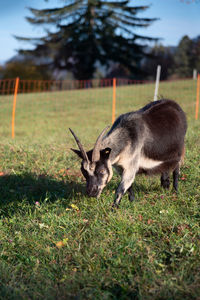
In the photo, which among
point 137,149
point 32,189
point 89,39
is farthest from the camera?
point 89,39

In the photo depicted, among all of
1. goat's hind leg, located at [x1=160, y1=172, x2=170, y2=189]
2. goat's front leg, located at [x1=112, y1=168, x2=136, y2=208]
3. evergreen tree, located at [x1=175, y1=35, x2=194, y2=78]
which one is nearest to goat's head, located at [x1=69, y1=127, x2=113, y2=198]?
goat's front leg, located at [x1=112, y1=168, x2=136, y2=208]

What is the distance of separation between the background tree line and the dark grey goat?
32673 mm

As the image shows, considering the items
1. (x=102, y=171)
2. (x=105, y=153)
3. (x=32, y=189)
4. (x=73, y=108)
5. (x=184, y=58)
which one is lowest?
(x=32, y=189)

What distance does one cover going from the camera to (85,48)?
36781 millimetres

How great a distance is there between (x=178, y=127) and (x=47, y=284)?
3.32 metres

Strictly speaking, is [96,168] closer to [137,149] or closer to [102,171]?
[102,171]

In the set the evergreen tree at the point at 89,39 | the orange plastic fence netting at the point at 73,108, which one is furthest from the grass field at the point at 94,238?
the evergreen tree at the point at 89,39

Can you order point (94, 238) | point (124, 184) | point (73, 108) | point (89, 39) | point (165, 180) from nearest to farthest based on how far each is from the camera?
point (94, 238)
point (124, 184)
point (165, 180)
point (73, 108)
point (89, 39)

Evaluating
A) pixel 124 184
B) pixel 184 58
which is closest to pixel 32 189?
pixel 124 184

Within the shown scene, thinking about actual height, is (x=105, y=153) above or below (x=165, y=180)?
above

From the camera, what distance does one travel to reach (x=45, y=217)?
4.52m

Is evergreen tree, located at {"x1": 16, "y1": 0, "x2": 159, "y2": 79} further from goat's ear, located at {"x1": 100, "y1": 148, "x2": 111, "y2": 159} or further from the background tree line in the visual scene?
goat's ear, located at {"x1": 100, "y1": 148, "x2": 111, "y2": 159}

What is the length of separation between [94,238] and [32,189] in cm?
260

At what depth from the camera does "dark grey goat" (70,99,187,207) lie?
4.09m
